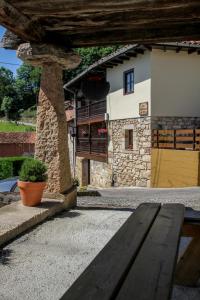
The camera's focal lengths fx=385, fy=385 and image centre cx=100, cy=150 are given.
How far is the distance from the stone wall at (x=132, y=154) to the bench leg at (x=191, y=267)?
39.3 ft

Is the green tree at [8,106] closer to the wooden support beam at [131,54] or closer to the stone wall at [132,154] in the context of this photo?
the stone wall at [132,154]

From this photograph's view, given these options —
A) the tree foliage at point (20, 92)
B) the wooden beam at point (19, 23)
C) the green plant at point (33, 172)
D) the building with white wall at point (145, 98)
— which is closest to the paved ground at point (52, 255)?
the green plant at point (33, 172)

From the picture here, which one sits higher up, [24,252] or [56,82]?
[56,82]

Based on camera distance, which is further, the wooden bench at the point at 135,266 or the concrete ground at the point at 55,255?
the concrete ground at the point at 55,255

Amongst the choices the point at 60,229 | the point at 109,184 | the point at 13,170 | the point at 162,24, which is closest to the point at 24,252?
the point at 60,229

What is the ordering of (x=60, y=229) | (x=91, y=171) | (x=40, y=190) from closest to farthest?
(x=60, y=229) → (x=40, y=190) → (x=91, y=171)

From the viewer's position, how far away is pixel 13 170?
24.2 meters

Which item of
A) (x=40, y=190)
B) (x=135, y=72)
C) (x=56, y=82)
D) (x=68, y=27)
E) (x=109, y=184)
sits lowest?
(x=109, y=184)

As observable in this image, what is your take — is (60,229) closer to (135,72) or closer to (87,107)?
(135,72)

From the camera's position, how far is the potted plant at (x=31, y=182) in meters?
5.44

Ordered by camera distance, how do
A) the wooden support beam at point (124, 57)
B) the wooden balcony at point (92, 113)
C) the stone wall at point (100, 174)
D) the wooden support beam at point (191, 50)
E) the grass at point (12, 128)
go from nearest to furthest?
the wooden support beam at point (191, 50) < the wooden support beam at point (124, 57) < the stone wall at point (100, 174) < the wooden balcony at point (92, 113) < the grass at point (12, 128)

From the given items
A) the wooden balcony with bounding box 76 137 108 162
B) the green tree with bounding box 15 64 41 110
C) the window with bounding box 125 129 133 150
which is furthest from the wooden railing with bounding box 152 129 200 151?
the green tree with bounding box 15 64 41 110

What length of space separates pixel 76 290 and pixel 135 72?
1499 cm

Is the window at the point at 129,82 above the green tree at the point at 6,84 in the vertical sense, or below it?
below
